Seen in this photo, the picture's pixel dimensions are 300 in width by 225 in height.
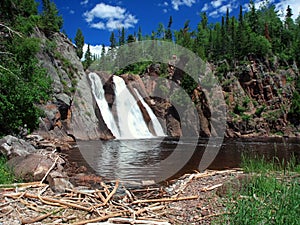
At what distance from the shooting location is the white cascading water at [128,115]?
42.6 metres

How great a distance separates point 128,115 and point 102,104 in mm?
4487

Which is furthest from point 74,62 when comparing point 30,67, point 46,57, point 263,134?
point 263,134

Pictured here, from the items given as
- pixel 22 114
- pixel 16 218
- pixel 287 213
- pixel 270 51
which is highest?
pixel 270 51

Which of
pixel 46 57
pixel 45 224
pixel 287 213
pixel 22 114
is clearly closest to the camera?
pixel 287 213

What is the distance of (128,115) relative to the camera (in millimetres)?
44750

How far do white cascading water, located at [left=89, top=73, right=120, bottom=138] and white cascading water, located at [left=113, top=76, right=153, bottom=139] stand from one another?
123 cm

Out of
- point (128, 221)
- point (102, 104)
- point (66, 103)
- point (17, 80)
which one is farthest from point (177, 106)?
point (128, 221)

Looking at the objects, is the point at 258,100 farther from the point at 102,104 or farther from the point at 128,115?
the point at 102,104

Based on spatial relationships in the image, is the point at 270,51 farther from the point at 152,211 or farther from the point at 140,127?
the point at 152,211

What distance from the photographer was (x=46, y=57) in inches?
1491

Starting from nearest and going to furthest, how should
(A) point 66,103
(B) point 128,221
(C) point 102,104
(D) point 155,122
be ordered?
(B) point 128,221 → (A) point 66,103 → (C) point 102,104 → (D) point 155,122

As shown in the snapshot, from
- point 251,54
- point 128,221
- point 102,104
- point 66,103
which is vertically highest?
point 251,54

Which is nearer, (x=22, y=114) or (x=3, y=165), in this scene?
(x=3, y=165)

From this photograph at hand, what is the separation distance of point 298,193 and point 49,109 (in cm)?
2971
